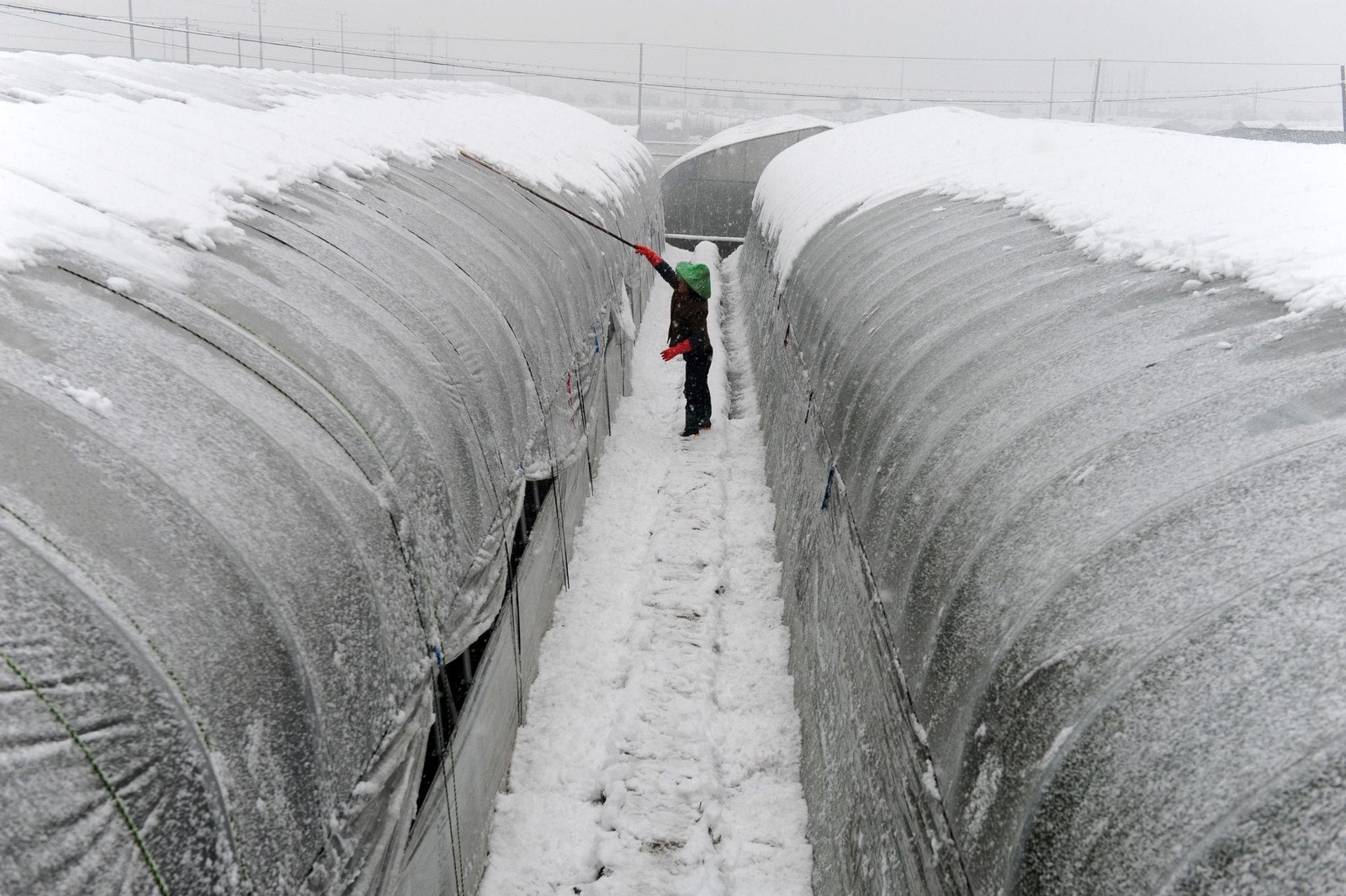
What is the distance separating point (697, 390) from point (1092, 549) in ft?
23.7

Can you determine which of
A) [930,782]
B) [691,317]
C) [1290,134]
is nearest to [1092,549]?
[930,782]

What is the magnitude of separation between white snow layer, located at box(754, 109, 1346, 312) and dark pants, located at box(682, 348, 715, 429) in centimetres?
141

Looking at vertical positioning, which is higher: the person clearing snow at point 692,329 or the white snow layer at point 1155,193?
the white snow layer at point 1155,193

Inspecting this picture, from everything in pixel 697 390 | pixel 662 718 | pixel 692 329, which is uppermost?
pixel 692 329

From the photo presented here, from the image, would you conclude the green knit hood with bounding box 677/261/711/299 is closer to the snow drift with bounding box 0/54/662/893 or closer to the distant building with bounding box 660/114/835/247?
the snow drift with bounding box 0/54/662/893

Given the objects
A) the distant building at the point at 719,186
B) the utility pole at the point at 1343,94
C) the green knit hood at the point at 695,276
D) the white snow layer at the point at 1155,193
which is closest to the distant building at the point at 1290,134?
the utility pole at the point at 1343,94

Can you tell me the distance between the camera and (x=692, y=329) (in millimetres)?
9625

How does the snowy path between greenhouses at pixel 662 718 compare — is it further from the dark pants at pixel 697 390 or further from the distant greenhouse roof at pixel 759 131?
the distant greenhouse roof at pixel 759 131

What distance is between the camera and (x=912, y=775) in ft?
10.1

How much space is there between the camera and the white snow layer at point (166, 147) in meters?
3.05

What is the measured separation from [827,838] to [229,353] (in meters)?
3.19

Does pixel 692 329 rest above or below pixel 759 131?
below

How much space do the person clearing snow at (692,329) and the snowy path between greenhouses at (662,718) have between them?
1.10 metres

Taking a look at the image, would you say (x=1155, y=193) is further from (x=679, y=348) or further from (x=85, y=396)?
(x=679, y=348)
